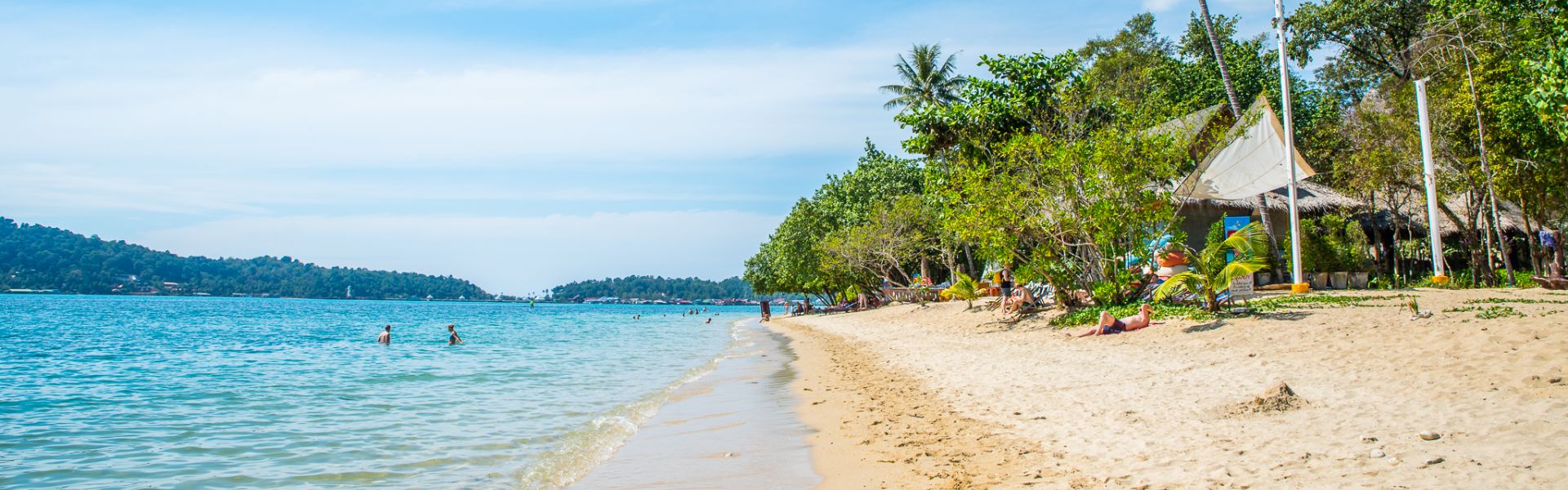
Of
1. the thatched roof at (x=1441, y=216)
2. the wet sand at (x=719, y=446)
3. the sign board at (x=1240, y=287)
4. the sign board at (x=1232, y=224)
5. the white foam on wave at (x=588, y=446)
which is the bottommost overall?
the white foam on wave at (x=588, y=446)

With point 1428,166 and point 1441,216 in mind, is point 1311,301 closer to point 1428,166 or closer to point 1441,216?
point 1428,166

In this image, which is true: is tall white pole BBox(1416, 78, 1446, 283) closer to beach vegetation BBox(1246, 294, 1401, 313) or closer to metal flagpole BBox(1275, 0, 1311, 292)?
beach vegetation BBox(1246, 294, 1401, 313)

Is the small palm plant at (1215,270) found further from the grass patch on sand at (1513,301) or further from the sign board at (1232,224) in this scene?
the sign board at (1232,224)

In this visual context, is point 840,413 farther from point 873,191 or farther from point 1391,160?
point 873,191

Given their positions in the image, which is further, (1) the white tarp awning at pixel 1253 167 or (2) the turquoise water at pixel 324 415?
(1) the white tarp awning at pixel 1253 167

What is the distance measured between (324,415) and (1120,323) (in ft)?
34.1

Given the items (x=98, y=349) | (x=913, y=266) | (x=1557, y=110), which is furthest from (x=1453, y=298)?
(x=98, y=349)

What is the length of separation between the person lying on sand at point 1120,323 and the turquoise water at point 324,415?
619 centimetres

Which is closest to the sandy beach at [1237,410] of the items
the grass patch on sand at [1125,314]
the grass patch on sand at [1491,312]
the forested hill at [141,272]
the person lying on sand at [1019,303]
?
the grass patch on sand at [1491,312]

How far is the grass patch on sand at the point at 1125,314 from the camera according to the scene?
12.4 meters

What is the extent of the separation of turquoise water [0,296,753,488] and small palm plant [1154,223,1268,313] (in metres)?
7.65

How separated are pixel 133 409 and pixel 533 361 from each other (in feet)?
26.9

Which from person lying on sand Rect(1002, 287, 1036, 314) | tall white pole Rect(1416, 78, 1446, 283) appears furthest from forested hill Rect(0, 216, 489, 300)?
tall white pole Rect(1416, 78, 1446, 283)

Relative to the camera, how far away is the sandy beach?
484 cm
